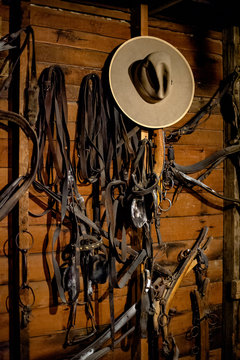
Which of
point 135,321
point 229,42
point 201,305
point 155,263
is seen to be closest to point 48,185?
point 155,263

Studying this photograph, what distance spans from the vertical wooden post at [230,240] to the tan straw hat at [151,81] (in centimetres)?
56

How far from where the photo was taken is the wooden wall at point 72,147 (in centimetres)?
226

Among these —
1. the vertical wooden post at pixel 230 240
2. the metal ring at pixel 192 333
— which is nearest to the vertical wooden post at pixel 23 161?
the metal ring at pixel 192 333

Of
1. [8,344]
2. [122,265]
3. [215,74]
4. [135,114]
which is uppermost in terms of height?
[215,74]

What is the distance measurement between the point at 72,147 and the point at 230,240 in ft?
5.24

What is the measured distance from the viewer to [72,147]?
93.4 inches

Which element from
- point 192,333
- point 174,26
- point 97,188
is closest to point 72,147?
point 97,188

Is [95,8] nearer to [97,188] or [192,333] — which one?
[97,188]

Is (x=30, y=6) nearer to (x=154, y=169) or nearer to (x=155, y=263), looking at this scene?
(x=154, y=169)

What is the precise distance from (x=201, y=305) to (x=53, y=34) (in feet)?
8.04

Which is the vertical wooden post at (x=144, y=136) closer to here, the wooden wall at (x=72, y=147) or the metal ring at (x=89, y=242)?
the wooden wall at (x=72, y=147)

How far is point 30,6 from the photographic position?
7.36ft

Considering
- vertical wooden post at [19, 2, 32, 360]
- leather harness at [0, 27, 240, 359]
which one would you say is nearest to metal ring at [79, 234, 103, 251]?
leather harness at [0, 27, 240, 359]

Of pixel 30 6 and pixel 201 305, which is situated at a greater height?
pixel 30 6
